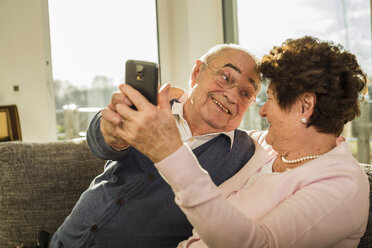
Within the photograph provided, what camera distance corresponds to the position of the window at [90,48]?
143 inches

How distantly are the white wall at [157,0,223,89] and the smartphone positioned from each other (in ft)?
9.99

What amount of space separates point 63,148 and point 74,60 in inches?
81.9

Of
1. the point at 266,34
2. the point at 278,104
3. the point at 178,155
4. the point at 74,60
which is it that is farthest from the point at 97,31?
the point at 178,155

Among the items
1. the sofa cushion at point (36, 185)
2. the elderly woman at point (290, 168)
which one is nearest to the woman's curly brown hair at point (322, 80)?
the elderly woman at point (290, 168)

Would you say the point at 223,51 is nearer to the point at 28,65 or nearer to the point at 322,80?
the point at 322,80

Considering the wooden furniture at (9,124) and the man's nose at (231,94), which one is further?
the wooden furniture at (9,124)

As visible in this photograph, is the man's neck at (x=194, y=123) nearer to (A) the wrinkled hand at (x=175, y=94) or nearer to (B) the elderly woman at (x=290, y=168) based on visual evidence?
(A) the wrinkled hand at (x=175, y=94)

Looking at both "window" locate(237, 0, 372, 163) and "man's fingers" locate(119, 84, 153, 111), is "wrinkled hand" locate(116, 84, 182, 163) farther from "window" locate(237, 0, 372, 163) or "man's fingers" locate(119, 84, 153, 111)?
"window" locate(237, 0, 372, 163)

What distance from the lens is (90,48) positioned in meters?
3.84

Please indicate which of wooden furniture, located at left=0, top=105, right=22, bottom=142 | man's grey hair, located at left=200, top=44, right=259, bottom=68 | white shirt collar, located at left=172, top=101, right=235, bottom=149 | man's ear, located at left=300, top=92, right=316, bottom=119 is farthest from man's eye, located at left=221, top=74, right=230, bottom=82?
wooden furniture, located at left=0, top=105, right=22, bottom=142

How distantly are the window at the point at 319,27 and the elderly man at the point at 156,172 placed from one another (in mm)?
679

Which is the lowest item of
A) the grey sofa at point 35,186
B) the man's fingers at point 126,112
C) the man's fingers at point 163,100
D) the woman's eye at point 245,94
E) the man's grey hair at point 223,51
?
Result: the grey sofa at point 35,186

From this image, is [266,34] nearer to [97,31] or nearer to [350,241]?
[97,31]

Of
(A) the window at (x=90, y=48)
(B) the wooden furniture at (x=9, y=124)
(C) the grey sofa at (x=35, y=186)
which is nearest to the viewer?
(C) the grey sofa at (x=35, y=186)
